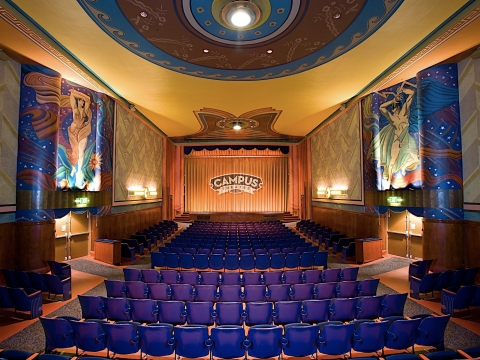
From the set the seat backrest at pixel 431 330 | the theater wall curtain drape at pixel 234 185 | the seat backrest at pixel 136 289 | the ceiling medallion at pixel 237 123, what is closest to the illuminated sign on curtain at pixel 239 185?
the theater wall curtain drape at pixel 234 185

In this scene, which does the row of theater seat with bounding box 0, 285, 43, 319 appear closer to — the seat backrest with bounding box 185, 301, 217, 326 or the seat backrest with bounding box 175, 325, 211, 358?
the seat backrest with bounding box 185, 301, 217, 326

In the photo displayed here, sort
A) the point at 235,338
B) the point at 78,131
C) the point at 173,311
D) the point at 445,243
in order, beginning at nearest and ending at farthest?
the point at 235,338 → the point at 173,311 → the point at 445,243 → the point at 78,131

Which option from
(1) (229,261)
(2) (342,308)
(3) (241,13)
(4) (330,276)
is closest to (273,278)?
(4) (330,276)

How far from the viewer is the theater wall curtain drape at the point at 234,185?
2438 cm

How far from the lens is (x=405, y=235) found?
11.4m

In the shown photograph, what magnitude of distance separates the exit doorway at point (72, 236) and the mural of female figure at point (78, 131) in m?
1.80

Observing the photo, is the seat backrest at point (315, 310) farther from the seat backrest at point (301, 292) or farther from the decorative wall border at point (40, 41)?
the decorative wall border at point (40, 41)

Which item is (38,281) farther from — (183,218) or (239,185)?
(239,185)

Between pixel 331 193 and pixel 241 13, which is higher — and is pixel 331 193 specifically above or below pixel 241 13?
below

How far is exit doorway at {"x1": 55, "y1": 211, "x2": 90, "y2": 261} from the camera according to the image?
1084 centimetres

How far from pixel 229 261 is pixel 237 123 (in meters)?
10.7

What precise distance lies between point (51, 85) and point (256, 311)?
9446 millimetres

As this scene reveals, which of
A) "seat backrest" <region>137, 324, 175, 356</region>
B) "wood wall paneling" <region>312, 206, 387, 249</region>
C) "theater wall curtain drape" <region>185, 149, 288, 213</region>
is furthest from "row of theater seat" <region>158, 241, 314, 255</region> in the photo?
"theater wall curtain drape" <region>185, 149, 288, 213</region>

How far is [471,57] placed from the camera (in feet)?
26.7
